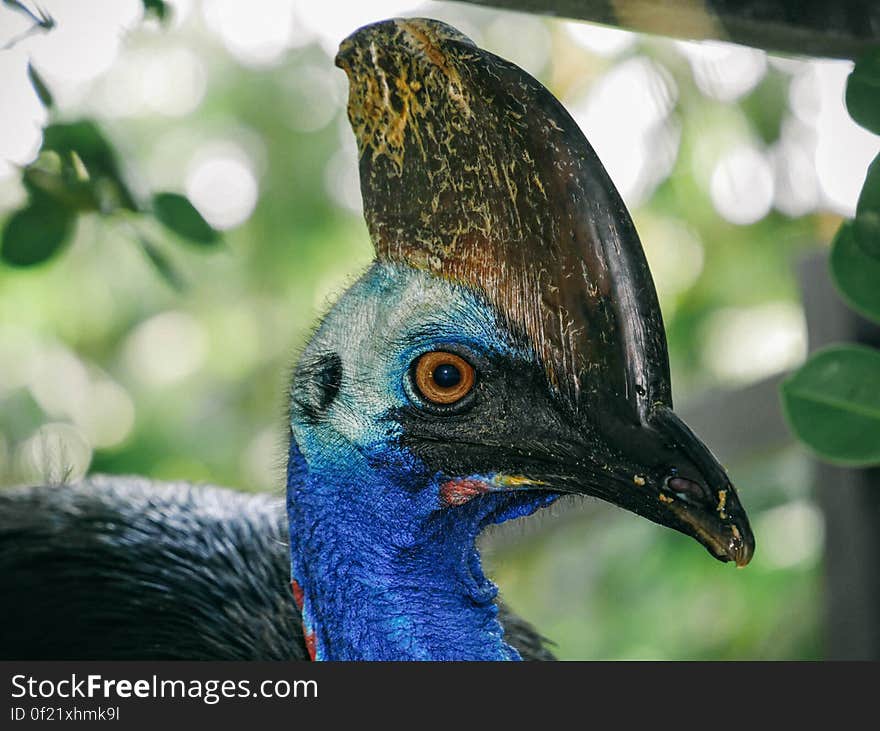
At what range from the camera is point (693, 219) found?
12.8 feet

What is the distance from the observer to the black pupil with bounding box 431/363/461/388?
943 mm

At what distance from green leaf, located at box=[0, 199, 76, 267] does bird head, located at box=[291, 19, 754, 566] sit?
42 centimetres

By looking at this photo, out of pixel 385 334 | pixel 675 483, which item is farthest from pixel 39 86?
pixel 675 483

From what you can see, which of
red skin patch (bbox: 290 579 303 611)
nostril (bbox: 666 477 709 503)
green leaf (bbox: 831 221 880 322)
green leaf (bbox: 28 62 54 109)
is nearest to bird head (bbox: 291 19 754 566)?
nostril (bbox: 666 477 709 503)

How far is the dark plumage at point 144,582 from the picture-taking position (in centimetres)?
129

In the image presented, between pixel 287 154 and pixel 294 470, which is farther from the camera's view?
pixel 287 154

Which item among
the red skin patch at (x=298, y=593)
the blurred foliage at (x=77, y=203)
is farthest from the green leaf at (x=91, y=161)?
the red skin patch at (x=298, y=593)

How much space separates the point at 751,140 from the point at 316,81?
7.58ft

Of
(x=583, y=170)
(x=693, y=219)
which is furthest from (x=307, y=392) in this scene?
(x=693, y=219)

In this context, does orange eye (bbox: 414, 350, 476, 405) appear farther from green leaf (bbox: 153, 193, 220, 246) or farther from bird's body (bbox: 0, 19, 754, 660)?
green leaf (bbox: 153, 193, 220, 246)

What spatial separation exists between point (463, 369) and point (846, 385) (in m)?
0.34

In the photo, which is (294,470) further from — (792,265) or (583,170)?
(792,265)

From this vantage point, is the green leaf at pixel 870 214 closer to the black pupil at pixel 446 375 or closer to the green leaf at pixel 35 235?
the black pupil at pixel 446 375

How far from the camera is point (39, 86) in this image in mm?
1108
